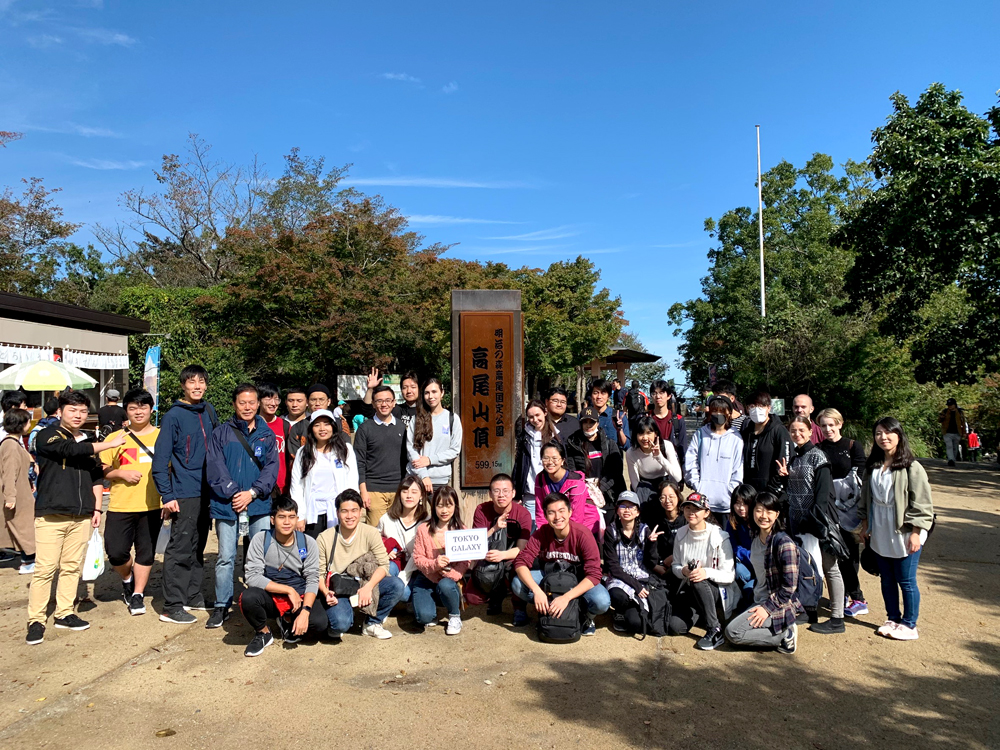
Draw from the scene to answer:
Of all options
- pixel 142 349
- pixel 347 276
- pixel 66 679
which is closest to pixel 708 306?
pixel 347 276

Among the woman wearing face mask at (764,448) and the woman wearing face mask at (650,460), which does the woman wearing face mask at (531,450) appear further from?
the woman wearing face mask at (764,448)

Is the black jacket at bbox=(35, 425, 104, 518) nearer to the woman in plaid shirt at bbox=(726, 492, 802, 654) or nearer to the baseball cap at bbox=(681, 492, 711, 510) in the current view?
the baseball cap at bbox=(681, 492, 711, 510)

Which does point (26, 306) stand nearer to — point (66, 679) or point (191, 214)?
point (66, 679)

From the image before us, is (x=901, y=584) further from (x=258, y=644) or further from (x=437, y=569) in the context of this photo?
(x=258, y=644)

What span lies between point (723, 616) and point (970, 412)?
19.4 metres

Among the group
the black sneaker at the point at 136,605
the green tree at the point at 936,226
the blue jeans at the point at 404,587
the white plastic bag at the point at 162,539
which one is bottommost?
the black sneaker at the point at 136,605

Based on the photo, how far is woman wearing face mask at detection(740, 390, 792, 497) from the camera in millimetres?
5051

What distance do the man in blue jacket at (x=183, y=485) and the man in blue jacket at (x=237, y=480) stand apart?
0.46 ft

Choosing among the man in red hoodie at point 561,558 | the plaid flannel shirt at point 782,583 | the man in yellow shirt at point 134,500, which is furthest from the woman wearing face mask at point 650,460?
the man in yellow shirt at point 134,500

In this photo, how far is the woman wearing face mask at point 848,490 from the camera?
4.74m

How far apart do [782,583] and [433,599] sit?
88.6 inches

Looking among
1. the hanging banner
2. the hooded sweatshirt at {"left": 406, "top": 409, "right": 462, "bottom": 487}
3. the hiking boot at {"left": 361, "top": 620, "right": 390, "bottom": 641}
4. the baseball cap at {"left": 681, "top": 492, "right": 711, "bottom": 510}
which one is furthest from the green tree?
the hanging banner

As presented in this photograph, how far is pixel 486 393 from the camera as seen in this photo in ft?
22.6

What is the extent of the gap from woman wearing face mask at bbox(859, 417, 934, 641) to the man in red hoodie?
178 cm
